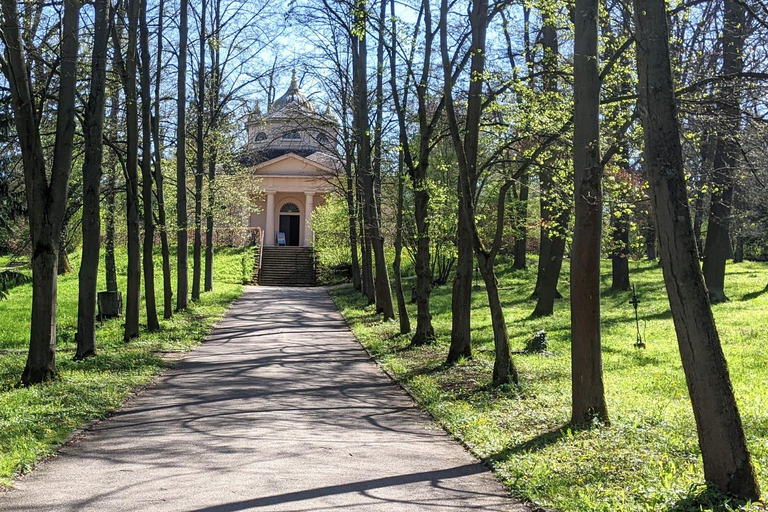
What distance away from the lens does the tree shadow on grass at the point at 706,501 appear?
16.5 feet

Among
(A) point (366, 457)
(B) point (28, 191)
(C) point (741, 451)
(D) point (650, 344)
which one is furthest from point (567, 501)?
(D) point (650, 344)

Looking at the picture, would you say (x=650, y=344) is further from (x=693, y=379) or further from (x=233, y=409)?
(x=693, y=379)

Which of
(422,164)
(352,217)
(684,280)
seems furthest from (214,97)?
(684,280)

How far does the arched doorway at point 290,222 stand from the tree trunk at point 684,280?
174 ft

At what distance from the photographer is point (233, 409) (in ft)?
31.6

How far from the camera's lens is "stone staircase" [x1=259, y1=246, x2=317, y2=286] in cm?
4388

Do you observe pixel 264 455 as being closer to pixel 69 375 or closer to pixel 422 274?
pixel 69 375

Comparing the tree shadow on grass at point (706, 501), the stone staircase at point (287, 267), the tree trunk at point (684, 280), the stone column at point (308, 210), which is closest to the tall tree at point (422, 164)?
the tree trunk at point (684, 280)

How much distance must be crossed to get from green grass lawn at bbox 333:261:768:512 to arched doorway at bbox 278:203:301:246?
37698mm

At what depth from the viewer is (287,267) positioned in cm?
4638

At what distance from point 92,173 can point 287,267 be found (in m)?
33.2

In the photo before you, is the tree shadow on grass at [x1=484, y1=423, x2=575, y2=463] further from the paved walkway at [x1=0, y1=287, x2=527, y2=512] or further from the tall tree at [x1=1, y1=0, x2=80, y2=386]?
the tall tree at [x1=1, y1=0, x2=80, y2=386]

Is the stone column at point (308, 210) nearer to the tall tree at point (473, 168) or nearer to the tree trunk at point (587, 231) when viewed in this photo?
the tall tree at point (473, 168)

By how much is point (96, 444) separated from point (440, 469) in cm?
338
